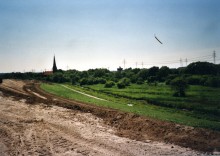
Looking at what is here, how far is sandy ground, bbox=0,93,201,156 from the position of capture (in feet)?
45.2

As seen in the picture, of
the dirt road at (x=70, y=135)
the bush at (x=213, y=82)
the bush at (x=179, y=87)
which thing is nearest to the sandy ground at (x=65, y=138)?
the dirt road at (x=70, y=135)

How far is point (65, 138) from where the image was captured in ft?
53.2

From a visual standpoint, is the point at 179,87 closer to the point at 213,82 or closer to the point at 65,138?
the point at 213,82

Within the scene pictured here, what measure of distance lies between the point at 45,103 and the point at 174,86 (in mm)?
25038

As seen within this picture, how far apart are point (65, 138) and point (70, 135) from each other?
729 mm

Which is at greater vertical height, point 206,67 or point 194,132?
point 206,67

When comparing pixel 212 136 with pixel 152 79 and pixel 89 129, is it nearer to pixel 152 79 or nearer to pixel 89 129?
pixel 89 129

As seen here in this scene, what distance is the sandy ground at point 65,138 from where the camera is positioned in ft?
45.2

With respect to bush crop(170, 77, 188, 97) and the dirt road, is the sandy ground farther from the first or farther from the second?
bush crop(170, 77, 188, 97)

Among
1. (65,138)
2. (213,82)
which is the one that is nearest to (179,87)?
(213,82)

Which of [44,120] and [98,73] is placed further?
[98,73]

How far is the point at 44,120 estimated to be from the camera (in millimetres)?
21328

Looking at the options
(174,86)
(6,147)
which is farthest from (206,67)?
(6,147)

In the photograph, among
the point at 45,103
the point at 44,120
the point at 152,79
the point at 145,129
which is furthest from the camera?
the point at 152,79
